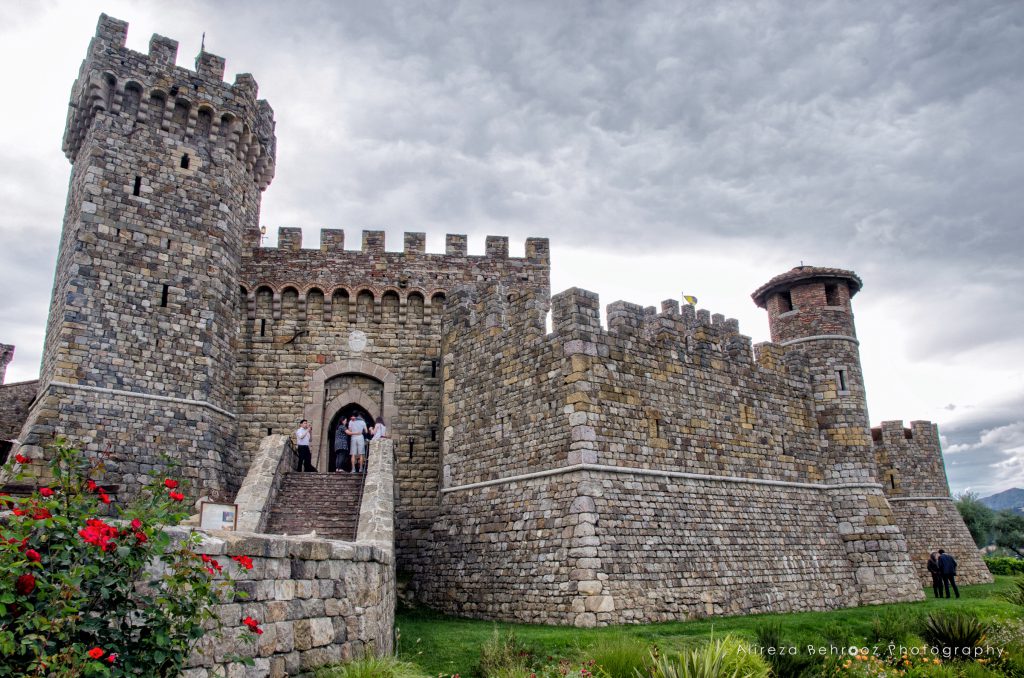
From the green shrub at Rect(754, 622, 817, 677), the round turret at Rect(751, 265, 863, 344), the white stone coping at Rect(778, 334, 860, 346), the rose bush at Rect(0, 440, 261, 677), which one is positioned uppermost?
the round turret at Rect(751, 265, 863, 344)

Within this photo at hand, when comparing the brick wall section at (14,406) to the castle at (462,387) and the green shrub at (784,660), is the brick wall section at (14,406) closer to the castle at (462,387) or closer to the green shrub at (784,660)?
the castle at (462,387)

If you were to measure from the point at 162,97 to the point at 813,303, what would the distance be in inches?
628

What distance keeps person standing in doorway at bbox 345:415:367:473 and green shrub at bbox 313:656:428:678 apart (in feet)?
31.6

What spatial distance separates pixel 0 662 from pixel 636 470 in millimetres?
10251

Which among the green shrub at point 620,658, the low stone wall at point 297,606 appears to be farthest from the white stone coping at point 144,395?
the green shrub at point 620,658

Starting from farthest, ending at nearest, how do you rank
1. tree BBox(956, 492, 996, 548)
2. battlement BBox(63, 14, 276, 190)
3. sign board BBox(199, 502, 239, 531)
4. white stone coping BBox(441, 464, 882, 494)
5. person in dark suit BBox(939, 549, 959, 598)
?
tree BBox(956, 492, 996, 548), person in dark suit BBox(939, 549, 959, 598), battlement BBox(63, 14, 276, 190), white stone coping BBox(441, 464, 882, 494), sign board BBox(199, 502, 239, 531)

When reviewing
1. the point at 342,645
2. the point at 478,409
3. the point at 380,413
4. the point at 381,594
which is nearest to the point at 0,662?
the point at 342,645

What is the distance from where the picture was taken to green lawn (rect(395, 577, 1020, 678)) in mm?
9078

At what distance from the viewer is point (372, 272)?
1811 centimetres

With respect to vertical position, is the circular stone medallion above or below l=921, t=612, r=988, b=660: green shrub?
above

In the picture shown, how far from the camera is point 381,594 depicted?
8.45 meters

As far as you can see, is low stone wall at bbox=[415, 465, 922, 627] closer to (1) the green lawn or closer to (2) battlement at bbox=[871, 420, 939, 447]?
(1) the green lawn

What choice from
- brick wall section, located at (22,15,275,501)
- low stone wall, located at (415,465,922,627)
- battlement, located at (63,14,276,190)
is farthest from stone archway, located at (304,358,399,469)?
battlement, located at (63,14,276,190)

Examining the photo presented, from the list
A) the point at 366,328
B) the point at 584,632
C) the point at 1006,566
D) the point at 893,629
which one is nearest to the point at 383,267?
the point at 366,328
